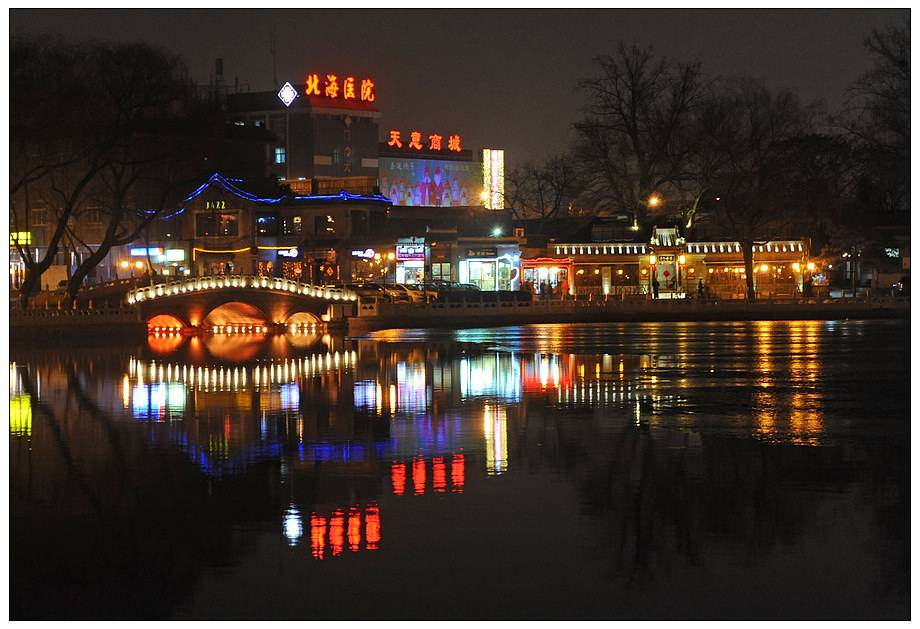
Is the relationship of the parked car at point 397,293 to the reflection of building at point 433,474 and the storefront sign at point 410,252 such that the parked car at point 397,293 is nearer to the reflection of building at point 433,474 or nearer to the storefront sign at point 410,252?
the storefront sign at point 410,252

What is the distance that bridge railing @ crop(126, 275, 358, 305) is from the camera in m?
62.6

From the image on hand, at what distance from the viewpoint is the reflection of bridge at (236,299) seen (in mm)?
63281

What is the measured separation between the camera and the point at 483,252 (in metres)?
90.9

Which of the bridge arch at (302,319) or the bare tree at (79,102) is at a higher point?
the bare tree at (79,102)

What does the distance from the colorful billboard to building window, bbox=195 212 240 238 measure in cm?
3889

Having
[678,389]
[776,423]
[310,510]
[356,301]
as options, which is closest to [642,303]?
[356,301]

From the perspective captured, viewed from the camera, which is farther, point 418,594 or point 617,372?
point 617,372

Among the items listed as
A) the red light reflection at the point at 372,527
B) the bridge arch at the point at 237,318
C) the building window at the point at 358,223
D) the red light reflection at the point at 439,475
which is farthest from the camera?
the building window at the point at 358,223

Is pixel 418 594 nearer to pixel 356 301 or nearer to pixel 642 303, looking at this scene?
pixel 356 301

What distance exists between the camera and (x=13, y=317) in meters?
57.8

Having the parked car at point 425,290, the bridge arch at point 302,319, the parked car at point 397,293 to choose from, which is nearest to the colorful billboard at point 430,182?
the parked car at point 425,290

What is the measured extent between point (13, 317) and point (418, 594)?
155 ft

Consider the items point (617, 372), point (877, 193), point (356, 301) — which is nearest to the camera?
point (617, 372)

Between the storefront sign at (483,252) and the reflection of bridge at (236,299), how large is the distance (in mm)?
24147
